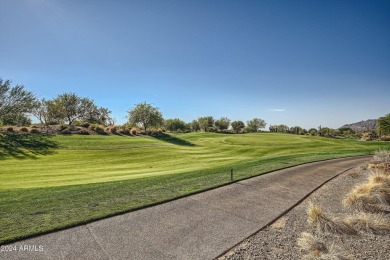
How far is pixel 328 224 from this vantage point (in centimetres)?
644

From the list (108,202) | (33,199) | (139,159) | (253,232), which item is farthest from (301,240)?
(139,159)

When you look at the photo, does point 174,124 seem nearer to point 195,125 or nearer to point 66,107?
point 195,125

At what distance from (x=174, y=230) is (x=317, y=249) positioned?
350 cm

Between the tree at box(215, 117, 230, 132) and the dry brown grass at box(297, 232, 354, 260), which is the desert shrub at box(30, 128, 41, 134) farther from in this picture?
the tree at box(215, 117, 230, 132)

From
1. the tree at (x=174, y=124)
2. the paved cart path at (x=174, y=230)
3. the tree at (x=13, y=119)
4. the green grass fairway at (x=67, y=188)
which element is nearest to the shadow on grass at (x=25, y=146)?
the green grass fairway at (x=67, y=188)

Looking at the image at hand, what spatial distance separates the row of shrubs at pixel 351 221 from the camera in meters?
5.23

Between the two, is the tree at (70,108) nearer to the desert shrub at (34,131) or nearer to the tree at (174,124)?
the desert shrub at (34,131)

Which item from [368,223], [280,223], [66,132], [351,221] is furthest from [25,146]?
[368,223]

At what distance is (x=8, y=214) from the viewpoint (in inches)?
267

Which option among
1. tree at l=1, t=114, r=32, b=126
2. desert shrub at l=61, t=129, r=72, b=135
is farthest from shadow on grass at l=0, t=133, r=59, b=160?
tree at l=1, t=114, r=32, b=126

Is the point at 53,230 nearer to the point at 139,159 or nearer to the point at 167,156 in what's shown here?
the point at 139,159

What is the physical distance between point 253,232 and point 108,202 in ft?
16.4

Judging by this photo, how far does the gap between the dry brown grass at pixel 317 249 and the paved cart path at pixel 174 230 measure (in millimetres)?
1291

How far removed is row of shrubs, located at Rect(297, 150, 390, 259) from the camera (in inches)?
206
